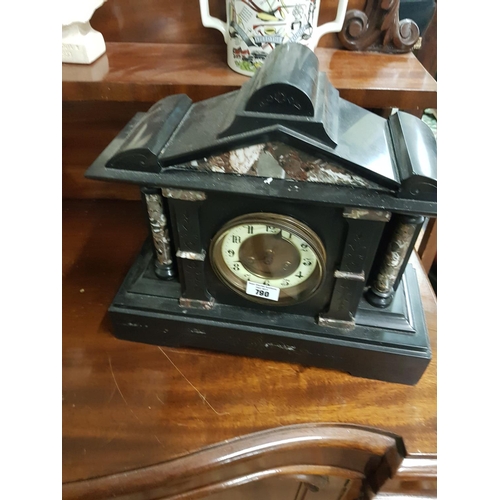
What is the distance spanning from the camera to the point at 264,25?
564 mm

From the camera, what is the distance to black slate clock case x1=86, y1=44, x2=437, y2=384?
1.47ft

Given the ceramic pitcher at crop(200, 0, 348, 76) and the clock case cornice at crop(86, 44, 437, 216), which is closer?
the clock case cornice at crop(86, 44, 437, 216)

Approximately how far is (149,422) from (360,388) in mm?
308

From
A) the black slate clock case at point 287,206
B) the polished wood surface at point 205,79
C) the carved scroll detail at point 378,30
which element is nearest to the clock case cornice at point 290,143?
the black slate clock case at point 287,206

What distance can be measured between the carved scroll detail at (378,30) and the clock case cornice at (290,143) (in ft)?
0.79

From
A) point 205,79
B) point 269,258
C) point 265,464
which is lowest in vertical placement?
point 265,464

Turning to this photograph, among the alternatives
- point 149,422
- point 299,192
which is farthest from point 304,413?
point 299,192

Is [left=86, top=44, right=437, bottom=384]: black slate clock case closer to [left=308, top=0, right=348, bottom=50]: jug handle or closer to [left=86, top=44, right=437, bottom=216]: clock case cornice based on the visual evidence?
[left=86, top=44, right=437, bottom=216]: clock case cornice

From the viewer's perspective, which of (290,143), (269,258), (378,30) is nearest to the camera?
(290,143)

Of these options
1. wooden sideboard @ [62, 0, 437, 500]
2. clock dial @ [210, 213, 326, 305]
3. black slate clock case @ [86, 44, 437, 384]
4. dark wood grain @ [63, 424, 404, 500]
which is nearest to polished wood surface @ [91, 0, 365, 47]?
wooden sideboard @ [62, 0, 437, 500]

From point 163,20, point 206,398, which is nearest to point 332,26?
point 163,20

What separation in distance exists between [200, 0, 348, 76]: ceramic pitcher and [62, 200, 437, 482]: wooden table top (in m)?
0.47

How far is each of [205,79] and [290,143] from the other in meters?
0.29

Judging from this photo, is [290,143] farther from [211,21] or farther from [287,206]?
[211,21]
